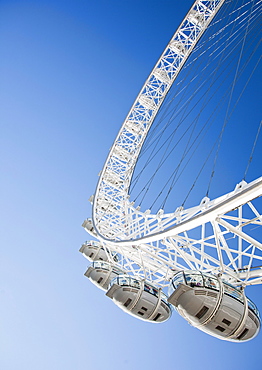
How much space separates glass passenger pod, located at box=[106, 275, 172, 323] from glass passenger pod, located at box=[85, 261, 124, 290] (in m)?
3.62

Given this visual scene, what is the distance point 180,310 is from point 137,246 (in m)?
3.63

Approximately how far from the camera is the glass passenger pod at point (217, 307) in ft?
33.0

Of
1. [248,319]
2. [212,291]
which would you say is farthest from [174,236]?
[248,319]

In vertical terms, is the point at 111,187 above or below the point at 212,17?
below

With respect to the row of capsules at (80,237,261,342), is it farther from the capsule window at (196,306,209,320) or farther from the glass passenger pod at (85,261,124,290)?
the glass passenger pod at (85,261,124,290)

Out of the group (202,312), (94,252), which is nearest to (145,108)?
(94,252)

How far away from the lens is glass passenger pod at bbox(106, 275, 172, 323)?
45.0 feet

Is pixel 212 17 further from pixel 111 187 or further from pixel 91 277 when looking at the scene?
pixel 91 277

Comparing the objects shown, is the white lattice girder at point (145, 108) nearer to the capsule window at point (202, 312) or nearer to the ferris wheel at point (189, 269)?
the ferris wheel at point (189, 269)

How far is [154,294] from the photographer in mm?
14211

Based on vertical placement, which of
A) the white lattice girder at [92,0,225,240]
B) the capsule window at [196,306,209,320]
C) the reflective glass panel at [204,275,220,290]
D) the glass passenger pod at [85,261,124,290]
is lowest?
the glass passenger pod at [85,261,124,290]

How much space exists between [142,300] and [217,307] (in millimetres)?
4334

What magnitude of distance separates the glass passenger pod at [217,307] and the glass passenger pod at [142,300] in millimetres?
2737

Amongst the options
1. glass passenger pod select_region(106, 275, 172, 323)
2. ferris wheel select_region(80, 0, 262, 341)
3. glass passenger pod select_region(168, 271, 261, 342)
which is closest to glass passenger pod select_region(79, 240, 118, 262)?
ferris wheel select_region(80, 0, 262, 341)
